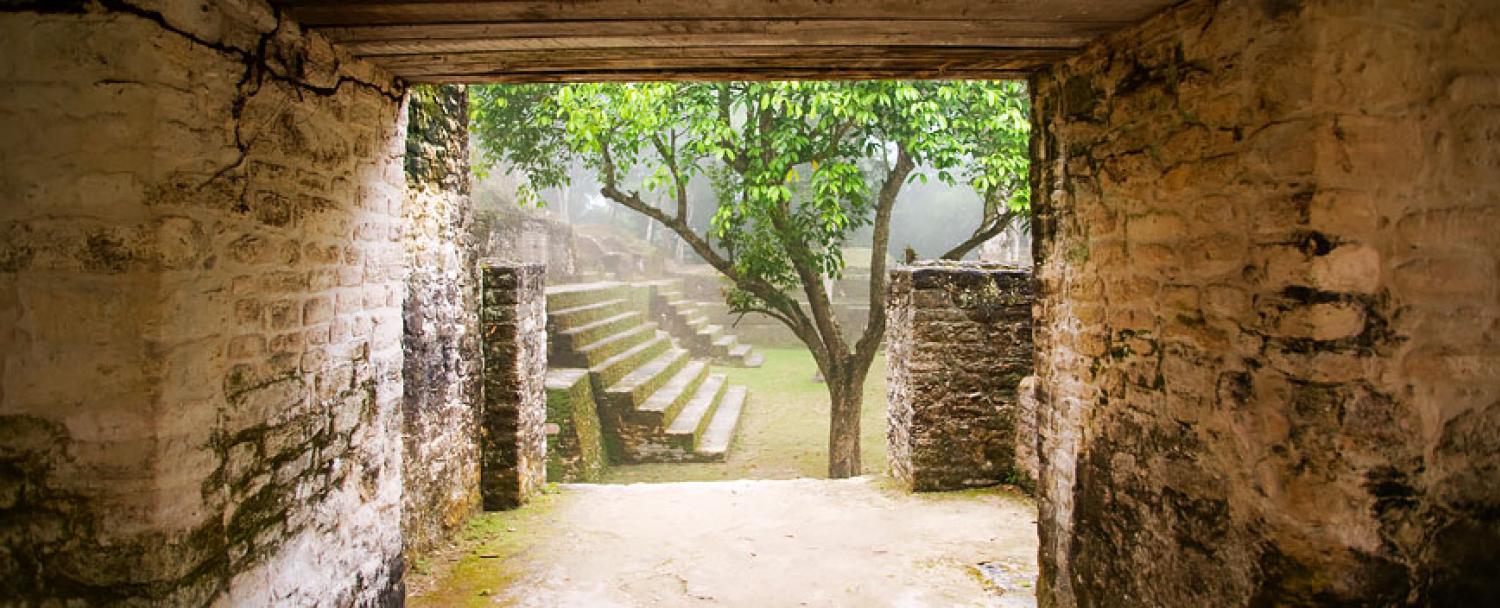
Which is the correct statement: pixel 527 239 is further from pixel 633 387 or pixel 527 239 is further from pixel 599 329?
pixel 633 387

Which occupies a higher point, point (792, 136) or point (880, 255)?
point (792, 136)

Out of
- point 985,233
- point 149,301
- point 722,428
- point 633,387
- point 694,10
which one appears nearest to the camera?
point 149,301

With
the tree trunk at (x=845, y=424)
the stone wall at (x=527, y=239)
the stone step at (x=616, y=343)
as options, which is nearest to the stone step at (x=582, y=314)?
the stone step at (x=616, y=343)

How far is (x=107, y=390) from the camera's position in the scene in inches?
59.4

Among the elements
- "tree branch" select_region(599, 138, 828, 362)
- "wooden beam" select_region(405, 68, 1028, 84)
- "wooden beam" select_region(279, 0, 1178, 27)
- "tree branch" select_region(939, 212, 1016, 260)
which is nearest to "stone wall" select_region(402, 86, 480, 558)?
"wooden beam" select_region(405, 68, 1028, 84)

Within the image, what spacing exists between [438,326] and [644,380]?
5019 mm

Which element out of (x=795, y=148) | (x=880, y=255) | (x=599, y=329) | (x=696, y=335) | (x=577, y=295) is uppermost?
Result: (x=795, y=148)

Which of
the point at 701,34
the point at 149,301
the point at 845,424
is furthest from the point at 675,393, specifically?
the point at 149,301

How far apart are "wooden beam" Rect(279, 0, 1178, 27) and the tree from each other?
330cm

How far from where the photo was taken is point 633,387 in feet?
26.5

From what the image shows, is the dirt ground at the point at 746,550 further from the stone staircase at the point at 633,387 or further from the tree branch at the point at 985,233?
the tree branch at the point at 985,233

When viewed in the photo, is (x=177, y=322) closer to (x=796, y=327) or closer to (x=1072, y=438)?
(x=1072, y=438)

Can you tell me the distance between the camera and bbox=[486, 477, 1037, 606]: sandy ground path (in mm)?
3375

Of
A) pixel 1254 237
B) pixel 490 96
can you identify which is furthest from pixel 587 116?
pixel 1254 237
